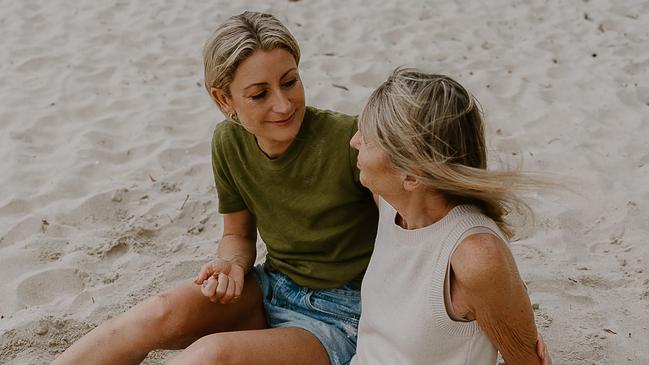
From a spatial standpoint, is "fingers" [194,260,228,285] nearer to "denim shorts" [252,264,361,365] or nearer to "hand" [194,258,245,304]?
"hand" [194,258,245,304]

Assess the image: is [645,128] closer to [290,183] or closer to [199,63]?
[290,183]

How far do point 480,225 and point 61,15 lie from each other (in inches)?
182

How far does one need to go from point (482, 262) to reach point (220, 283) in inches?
32.7

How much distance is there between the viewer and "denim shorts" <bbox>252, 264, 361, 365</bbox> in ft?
7.50

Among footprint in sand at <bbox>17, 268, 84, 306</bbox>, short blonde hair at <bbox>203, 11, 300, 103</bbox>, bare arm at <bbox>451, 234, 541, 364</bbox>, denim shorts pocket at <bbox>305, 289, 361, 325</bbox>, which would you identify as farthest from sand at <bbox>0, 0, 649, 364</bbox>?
short blonde hair at <bbox>203, 11, 300, 103</bbox>

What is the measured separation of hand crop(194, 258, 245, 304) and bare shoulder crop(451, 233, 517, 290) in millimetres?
745

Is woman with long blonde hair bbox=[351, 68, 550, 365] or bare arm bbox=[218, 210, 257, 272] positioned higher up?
woman with long blonde hair bbox=[351, 68, 550, 365]

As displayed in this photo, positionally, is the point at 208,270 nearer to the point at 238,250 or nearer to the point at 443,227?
the point at 238,250

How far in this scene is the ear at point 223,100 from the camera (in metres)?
2.36

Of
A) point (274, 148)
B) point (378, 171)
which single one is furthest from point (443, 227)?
point (274, 148)

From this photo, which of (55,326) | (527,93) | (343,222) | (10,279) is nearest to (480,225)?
(343,222)

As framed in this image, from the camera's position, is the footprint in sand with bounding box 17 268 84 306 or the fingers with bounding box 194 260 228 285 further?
the footprint in sand with bounding box 17 268 84 306

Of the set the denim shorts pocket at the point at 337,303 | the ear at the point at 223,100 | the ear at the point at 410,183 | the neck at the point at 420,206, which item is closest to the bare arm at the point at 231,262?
the denim shorts pocket at the point at 337,303

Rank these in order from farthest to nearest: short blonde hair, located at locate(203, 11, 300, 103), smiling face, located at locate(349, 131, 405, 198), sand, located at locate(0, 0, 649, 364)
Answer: sand, located at locate(0, 0, 649, 364)
short blonde hair, located at locate(203, 11, 300, 103)
smiling face, located at locate(349, 131, 405, 198)
